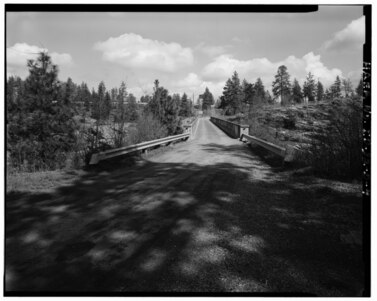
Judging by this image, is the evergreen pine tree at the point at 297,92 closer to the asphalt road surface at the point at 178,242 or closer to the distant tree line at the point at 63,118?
the distant tree line at the point at 63,118

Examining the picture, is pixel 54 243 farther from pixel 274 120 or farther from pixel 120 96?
pixel 274 120

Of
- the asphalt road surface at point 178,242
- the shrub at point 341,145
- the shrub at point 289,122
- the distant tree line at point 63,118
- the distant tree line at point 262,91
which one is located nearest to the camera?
the asphalt road surface at point 178,242

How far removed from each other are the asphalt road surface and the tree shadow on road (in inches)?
0.5

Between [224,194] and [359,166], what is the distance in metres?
3.22

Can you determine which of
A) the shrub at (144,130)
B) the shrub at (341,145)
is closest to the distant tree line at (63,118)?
the shrub at (144,130)

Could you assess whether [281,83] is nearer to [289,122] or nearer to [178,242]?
[289,122]

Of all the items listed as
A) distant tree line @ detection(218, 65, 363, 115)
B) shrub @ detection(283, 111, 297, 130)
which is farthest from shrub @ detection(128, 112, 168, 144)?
distant tree line @ detection(218, 65, 363, 115)

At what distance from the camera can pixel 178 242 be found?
345 centimetres

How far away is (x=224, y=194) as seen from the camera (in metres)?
5.68

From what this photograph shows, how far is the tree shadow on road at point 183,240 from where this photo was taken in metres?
2.64

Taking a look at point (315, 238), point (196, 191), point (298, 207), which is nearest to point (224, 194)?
point (196, 191)

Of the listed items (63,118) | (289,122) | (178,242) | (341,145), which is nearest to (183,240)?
(178,242)

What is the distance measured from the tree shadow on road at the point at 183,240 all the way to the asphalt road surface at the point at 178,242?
0.01 metres

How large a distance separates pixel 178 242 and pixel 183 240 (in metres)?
0.09
